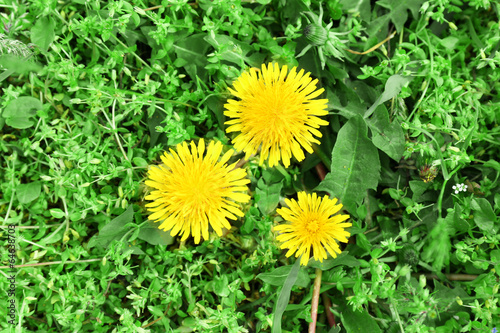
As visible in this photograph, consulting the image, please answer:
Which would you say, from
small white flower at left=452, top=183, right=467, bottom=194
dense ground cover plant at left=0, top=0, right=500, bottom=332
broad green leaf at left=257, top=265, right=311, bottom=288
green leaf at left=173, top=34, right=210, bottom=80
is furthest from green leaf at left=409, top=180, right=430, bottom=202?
green leaf at left=173, top=34, right=210, bottom=80

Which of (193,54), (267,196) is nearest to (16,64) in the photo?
(193,54)

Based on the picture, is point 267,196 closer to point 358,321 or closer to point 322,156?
point 322,156

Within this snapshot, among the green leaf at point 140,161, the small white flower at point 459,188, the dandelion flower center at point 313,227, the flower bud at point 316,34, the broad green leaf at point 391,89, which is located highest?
the flower bud at point 316,34

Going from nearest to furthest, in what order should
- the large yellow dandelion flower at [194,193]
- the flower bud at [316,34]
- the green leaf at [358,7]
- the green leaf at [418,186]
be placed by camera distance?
the large yellow dandelion flower at [194,193] → the flower bud at [316,34] → the green leaf at [418,186] → the green leaf at [358,7]

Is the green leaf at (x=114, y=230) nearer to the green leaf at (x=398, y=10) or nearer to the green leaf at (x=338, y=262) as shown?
the green leaf at (x=338, y=262)

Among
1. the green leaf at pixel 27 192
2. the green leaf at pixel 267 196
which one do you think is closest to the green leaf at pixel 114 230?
the green leaf at pixel 27 192

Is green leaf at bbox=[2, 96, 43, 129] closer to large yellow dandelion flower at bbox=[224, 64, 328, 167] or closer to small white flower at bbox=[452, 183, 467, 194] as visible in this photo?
large yellow dandelion flower at bbox=[224, 64, 328, 167]

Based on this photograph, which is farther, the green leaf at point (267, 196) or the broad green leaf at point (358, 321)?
the green leaf at point (267, 196)

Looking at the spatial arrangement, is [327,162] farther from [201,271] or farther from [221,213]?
[201,271]
